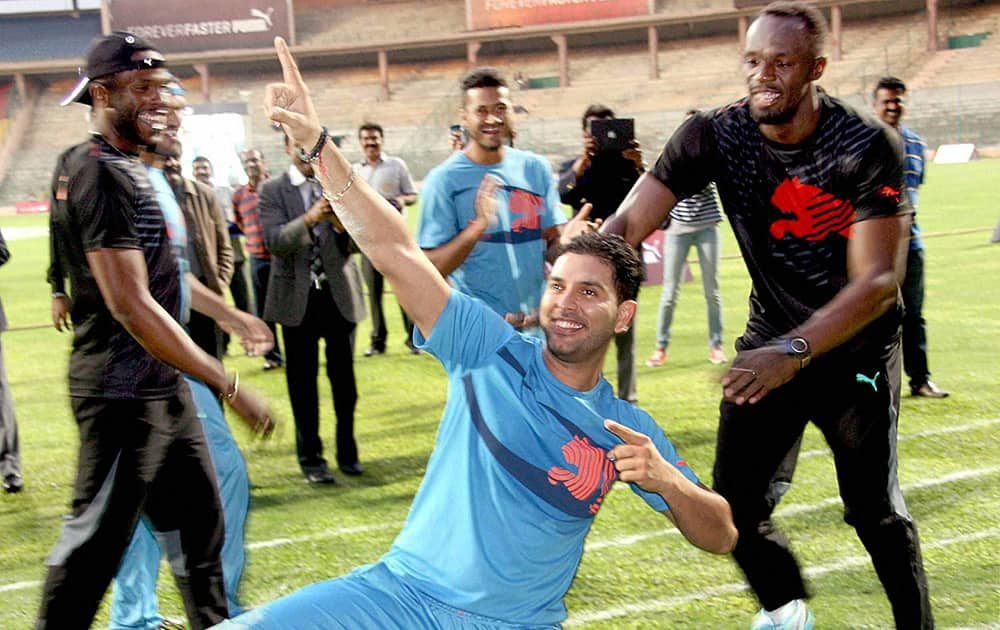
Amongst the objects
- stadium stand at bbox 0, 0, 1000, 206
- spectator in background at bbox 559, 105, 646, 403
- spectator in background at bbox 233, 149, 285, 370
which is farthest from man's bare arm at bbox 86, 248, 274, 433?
stadium stand at bbox 0, 0, 1000, 206

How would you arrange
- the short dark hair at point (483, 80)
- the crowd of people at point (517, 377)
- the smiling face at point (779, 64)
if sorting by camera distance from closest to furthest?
the crowd of people at point (517, 377) < the smiling face at point (779, 64) < the short dark hair at point (483, 80)

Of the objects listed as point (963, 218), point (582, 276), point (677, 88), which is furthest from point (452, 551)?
point (677, 88)

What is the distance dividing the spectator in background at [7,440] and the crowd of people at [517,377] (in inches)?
97.7

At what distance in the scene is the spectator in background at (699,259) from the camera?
1040cm

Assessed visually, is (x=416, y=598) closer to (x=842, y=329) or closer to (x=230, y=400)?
(x=230, y=400)

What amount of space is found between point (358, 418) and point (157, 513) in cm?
519

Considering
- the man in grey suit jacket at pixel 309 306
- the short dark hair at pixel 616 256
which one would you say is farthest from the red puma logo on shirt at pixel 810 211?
the man in grey suit jacket at pixel 309 306

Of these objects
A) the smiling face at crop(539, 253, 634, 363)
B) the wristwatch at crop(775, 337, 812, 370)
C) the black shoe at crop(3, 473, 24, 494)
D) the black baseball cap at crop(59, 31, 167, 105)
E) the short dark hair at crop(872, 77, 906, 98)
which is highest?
the black baseball cap at crop(59, 31, 167, 105)

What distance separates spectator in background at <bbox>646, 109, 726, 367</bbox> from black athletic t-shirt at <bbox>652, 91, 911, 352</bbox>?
6.06 metres

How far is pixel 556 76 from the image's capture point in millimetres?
55375

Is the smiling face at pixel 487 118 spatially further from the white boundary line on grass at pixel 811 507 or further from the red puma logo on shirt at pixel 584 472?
the red puma logo on shirt at pixel 584 472

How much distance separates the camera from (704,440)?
7953 mm

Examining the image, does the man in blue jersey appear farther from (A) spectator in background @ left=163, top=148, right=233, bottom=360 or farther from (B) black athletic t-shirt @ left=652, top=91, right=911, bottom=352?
(A) spectator in background @ left=163, top=148, right=233, bottom=360

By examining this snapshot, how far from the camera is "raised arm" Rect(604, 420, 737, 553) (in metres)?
3.05
